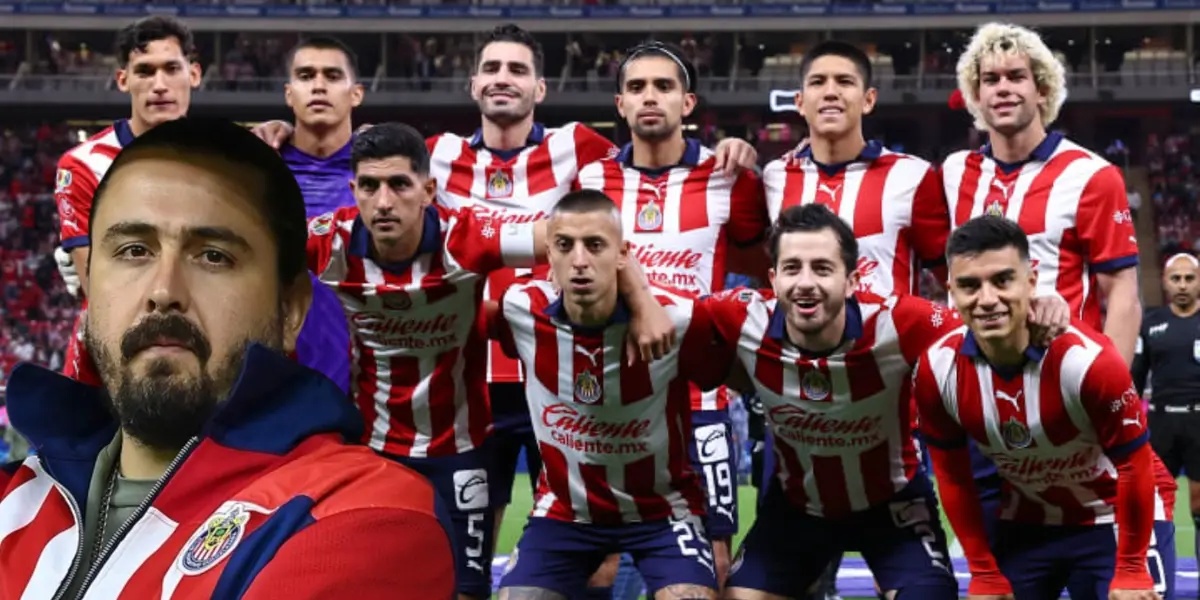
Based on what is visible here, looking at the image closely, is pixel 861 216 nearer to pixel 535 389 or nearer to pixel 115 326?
pixel 535 389

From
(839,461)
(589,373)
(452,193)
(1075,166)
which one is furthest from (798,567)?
(452,193)

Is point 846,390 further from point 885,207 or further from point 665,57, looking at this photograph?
point 665,57

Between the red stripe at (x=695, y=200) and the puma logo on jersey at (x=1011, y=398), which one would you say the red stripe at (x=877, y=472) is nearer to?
the puma logo on jersey at (x=1011, y=398)

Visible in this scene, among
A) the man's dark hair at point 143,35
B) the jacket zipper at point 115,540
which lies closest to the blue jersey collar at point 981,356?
the jacket zipper at point 115,540

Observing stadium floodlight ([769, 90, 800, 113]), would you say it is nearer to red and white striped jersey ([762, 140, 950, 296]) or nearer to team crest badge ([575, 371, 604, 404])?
red and white striped jersey ([762, 140, 950, 296])

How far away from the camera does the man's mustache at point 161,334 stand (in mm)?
1676

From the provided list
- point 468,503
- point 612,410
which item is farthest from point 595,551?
point 468,503

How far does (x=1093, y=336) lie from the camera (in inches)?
168

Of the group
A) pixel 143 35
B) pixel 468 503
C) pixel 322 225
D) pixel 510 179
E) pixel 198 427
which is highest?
pixel 143 35

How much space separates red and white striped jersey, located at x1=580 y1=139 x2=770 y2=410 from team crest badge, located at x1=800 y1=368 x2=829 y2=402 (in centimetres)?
73

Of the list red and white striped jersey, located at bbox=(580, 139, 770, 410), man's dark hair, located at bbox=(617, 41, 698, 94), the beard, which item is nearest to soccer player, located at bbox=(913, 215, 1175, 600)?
red and white striped jersey, located at bbox=(580, 139, 770, 410)

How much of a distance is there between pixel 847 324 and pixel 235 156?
9.64ft

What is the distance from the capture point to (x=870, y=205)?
5.00 meters

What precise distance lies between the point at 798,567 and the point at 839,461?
0.40m
